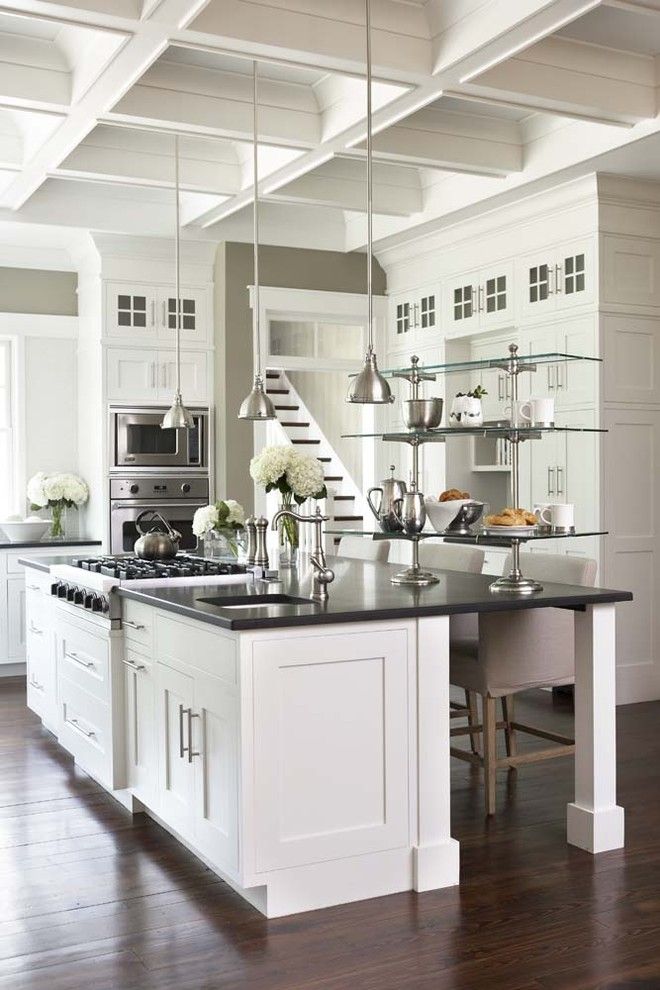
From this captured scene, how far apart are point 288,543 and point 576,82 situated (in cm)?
242

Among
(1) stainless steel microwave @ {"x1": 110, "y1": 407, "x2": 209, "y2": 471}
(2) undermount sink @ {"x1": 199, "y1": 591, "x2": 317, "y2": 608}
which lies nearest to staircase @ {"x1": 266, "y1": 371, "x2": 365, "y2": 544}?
(1) stainless steel microwave @ {"x1": 110, "y1": 407, "x2": 209, "y2": 471}

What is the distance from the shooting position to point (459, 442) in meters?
7.29

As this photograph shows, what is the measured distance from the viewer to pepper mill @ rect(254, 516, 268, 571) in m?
4.57

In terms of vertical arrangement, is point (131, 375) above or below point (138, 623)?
above

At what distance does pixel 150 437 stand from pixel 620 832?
4431 mm

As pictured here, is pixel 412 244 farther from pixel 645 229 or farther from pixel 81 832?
pixel 81 832

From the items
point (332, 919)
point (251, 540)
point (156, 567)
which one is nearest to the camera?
point (332, 919)

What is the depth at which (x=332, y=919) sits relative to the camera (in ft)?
10.3

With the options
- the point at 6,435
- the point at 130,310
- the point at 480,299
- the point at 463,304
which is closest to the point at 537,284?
the point at 480,299

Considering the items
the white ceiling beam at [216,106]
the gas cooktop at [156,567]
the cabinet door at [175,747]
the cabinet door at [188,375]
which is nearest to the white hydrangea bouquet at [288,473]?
the gas cooktop at [156,567]

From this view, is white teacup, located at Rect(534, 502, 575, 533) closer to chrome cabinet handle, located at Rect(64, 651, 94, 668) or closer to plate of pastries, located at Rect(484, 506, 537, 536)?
plate of pastries, located at Rect(484, 506, 537, 536)

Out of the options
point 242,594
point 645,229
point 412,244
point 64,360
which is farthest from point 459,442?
point 242,594

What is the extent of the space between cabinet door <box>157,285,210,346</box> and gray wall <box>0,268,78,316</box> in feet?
2.77

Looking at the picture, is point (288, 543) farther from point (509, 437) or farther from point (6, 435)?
point (6, 435)
